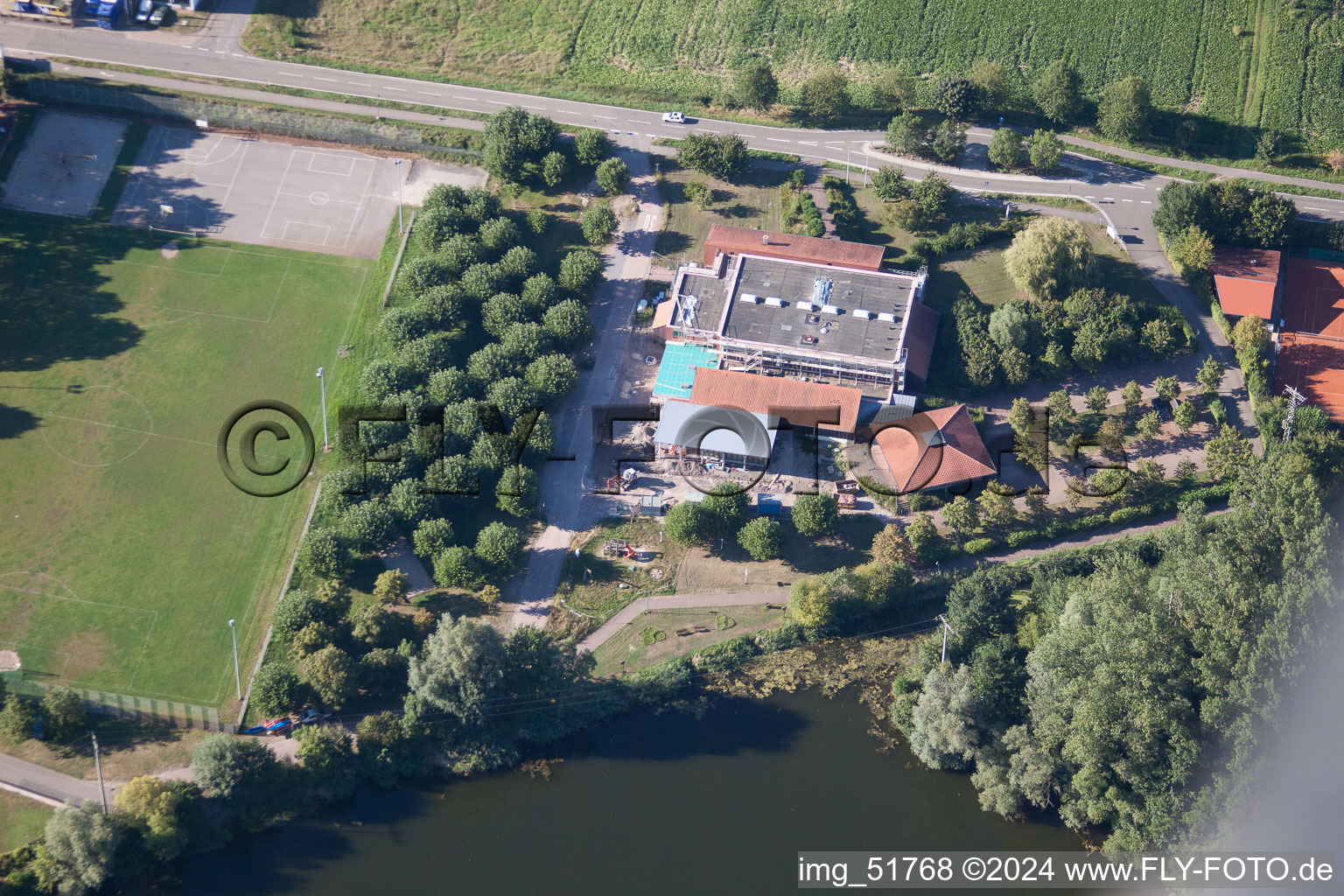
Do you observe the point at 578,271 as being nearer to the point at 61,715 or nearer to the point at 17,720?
the point at 61,715

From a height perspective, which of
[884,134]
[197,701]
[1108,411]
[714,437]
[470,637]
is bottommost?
[197,701]

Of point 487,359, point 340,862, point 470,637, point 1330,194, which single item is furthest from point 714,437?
point 1330,194

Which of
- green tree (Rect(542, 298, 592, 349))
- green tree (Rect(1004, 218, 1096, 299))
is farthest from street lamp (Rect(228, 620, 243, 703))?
green tree (Rect(1004, 218, 1096, 299))

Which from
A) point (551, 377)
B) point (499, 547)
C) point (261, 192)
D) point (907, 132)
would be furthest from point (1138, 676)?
point (261, 192)

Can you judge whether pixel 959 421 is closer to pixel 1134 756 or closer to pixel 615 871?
pixel 1134 756

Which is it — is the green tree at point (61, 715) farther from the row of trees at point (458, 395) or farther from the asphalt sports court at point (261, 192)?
the asphalt sports court at point (261, 192)

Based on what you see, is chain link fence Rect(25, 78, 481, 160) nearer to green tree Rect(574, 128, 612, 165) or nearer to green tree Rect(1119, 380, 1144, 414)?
green tree Rect(574, 128, 612, 165)

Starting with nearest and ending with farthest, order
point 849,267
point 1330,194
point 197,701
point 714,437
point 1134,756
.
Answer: point 1134,756 < point 197,701 < point 714,437 < point 849,267 < point 1330,194
